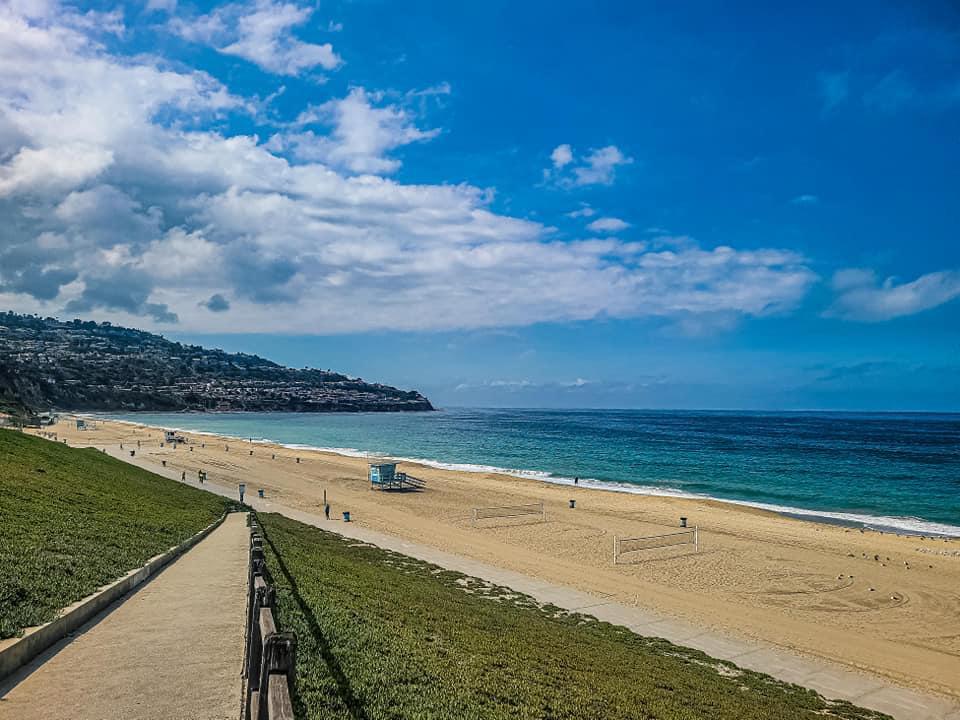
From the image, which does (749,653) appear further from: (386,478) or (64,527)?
(386,478)

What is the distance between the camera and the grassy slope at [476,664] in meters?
6.90

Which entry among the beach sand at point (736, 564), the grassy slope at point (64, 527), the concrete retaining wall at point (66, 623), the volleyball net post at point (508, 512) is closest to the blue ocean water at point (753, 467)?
the beach sand at point (736, 564)

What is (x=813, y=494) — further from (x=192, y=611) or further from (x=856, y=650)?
(x=192, y=611)

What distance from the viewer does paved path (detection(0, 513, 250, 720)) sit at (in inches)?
245

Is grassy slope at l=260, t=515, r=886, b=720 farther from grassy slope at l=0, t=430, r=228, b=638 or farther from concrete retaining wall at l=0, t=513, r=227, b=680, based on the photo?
grassy slope at l=0, t=430, r=228, b=638

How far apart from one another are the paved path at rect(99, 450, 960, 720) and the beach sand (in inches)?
28.8

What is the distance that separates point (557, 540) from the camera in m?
26.4

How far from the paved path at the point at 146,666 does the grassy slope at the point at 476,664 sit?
2.86ft

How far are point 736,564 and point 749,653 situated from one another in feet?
33.6

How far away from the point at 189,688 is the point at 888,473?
210 ft

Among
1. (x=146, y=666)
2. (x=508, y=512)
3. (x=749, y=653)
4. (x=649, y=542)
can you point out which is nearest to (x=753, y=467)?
(x=508, y=512)

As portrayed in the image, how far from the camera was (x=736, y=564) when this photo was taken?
2291 centimetres

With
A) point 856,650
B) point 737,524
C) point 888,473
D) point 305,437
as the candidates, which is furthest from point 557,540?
point 305,437

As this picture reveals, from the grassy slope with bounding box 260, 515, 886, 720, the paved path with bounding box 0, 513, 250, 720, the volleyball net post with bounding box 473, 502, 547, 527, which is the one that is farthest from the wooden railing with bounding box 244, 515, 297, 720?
the volleyball net post with bounding box 473, 502, 547, 527
